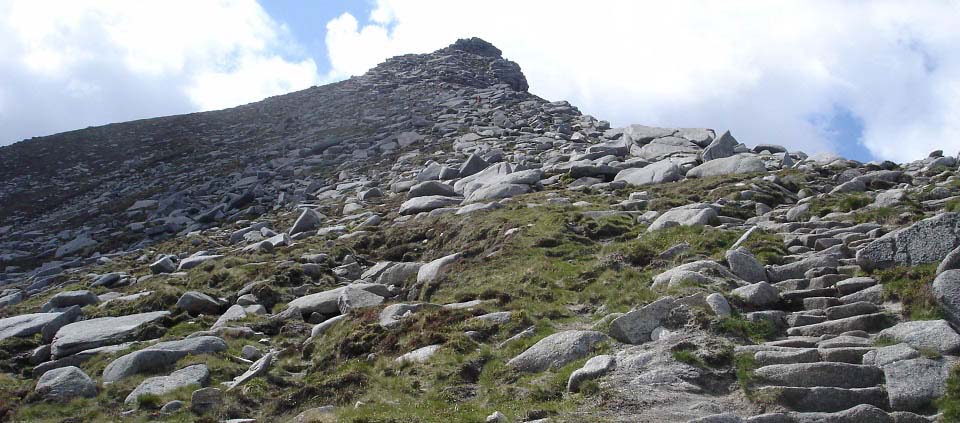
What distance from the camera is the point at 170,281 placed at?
25734mm

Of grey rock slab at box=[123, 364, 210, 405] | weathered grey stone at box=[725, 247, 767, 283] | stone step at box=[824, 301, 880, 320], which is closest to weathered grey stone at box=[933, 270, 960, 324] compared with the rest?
stone step at box=[824, 301, 880, 320]

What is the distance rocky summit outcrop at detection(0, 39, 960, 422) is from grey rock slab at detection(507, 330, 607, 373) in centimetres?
4

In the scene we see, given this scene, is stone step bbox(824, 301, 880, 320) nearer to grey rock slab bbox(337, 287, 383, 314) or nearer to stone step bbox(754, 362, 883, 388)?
stone step bbox(754, 362, 883, 388)

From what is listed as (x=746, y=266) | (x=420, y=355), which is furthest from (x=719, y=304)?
(x=420, y=355)

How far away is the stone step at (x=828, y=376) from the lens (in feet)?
35.3

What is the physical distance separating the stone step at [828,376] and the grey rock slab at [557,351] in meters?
3.28

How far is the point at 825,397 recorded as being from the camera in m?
10.4

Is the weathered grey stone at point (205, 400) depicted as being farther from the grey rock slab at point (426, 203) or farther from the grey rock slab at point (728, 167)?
the grey rock slab at point (728, 167)

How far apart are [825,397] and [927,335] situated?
246 centimetres

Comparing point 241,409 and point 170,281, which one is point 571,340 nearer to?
point 241,409

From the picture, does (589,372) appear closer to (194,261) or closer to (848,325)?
(848,325)

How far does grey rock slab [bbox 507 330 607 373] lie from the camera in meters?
13.2

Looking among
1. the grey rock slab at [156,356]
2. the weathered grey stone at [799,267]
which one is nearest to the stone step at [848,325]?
the weathered grey stone at [799,267]

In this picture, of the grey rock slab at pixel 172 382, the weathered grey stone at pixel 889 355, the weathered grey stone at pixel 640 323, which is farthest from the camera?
the grey rock slab at pixel 172 382
